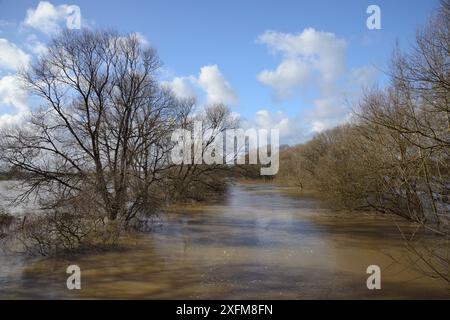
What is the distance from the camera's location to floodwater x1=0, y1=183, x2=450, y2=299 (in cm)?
866

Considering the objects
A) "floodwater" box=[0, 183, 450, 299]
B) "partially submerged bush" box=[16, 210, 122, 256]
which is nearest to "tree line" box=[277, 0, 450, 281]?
"floodwater" box=[0, 183, 450, 299]

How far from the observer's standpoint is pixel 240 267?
10.6 metres

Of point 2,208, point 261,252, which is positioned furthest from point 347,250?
point 2,208

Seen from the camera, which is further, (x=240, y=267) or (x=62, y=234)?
(x=62, y=234)

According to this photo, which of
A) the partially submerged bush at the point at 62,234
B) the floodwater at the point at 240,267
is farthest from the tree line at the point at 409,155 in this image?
the partially submerged bush at the point at 62,234

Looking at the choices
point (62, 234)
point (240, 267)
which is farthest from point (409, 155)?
point (62, 234)

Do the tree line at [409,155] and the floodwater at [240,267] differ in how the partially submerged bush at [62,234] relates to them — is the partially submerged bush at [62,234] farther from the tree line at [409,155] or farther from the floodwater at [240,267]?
the tree line at [409,155]

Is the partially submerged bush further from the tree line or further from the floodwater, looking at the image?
the tree line

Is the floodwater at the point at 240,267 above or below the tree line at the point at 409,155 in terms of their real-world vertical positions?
below

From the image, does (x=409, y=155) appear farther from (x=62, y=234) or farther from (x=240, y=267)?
(x=62, y=234)

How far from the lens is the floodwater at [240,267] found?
341 inches

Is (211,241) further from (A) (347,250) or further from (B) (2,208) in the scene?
(B) (2,208)

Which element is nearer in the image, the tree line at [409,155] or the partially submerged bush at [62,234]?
the tree line at [409,155]
